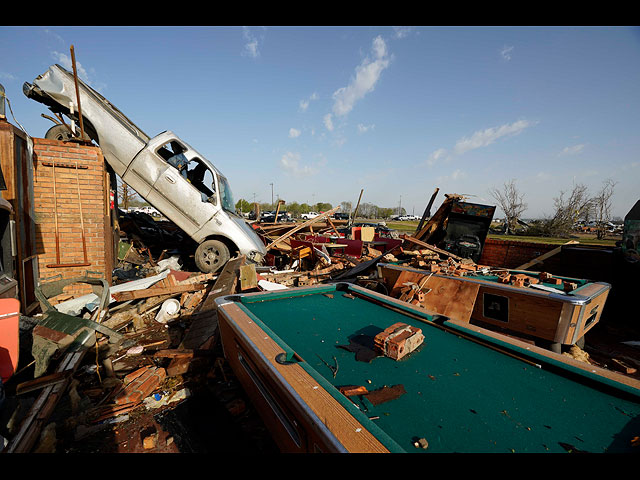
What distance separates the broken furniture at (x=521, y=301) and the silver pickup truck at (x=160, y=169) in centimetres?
432

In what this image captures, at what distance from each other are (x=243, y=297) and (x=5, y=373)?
2.20 metres

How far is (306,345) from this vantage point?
72.3 inches

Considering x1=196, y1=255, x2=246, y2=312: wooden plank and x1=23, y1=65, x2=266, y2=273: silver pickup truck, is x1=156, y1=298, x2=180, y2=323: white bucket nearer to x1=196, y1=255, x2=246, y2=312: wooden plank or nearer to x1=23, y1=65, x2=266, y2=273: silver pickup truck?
x1=196, y1=255, x2=246, y2=312: wooden plank

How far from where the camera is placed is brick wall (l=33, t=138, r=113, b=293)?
4258 mm

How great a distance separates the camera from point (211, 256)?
613cm

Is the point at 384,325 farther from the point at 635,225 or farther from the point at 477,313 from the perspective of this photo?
the point at 635,225

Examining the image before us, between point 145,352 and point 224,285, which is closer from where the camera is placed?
point 145,352

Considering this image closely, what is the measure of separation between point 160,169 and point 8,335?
14.0 feet

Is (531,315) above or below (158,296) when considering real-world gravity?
above

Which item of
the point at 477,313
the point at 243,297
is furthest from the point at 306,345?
the point at 477,313

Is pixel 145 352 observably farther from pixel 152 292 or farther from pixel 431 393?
pixel 431 393

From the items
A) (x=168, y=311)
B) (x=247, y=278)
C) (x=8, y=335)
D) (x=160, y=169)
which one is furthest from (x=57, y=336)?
(x=160, y=169)

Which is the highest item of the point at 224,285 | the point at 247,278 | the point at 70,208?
the point at 70,208

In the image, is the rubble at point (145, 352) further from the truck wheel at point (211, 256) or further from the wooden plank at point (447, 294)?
the truck wheel at point (211, 256)
